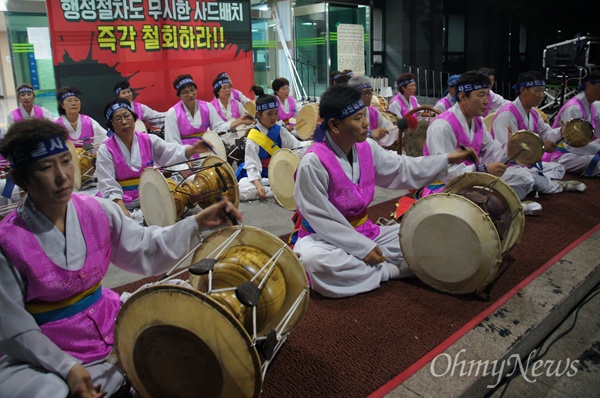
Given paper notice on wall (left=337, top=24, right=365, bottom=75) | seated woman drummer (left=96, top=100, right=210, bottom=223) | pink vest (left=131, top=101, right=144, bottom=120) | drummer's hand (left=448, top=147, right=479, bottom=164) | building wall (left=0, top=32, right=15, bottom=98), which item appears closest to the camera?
drummer's hand (left=448, top=147, right=479, bottom=164)

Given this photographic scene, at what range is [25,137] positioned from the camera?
1.53 m

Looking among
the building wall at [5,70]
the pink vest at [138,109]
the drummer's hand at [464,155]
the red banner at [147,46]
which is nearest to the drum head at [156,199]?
the drummer's hand at [464,155]

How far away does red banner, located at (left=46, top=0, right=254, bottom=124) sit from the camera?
23.1 feet

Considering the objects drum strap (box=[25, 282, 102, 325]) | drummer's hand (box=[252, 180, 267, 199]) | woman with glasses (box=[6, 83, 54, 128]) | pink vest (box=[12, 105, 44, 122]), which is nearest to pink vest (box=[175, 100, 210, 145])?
drummer's hand (box=[252, 180, 267, 199])

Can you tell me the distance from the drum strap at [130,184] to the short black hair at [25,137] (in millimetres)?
2481

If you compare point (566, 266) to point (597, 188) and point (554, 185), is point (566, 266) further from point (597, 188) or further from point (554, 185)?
point (597, 188)

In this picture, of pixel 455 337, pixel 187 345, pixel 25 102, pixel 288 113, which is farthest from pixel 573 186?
pixel 25 102

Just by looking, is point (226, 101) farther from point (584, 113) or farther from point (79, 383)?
point (79, 383)

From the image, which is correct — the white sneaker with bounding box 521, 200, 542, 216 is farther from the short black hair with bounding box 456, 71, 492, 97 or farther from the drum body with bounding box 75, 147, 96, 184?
the drum body with bounding box 75, 147, 96, 184

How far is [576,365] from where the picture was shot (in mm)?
2344

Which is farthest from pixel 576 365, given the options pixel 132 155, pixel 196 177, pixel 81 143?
pixel 81 143

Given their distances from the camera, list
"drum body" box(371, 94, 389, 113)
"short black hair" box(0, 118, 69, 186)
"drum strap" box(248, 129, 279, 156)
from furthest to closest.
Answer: "drum body" box(371, 94, 389, 113), "drum strap" box(248, 129, 279, 156), "short black hair" box(0, 118, 69, 186)

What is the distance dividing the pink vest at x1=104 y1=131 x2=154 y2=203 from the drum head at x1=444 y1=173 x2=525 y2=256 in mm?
2421

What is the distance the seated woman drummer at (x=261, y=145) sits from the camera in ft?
15.5
